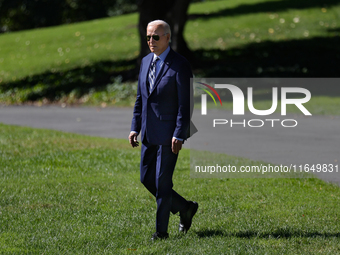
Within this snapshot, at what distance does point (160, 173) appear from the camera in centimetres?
456

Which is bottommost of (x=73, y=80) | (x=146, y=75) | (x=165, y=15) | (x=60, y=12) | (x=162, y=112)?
(x=73, y=80)

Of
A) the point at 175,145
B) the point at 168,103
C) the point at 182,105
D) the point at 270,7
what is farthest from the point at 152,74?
the point at 270,7

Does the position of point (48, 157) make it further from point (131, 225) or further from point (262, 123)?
point (262, 123)

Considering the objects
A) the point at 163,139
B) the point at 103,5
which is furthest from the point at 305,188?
the point at 103,5

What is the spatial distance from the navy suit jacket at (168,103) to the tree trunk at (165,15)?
46.8 feet

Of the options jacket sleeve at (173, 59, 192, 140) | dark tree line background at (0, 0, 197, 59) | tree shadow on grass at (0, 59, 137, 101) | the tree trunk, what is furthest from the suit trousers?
dark tree line background at (0, 0, 197, 59)

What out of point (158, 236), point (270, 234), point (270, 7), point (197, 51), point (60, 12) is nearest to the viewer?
point (158, 236)

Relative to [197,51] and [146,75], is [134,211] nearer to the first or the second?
[146,75]

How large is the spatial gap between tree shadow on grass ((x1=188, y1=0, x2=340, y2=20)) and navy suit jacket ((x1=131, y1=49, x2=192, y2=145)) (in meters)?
26.2

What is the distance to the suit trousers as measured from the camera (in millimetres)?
4551

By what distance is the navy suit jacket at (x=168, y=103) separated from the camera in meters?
4.40

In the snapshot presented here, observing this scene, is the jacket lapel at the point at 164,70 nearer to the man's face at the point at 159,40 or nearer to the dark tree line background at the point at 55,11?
the man's face at the point at 159,40

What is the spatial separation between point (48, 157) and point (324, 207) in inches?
188

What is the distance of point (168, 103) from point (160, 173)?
0.61 meters
